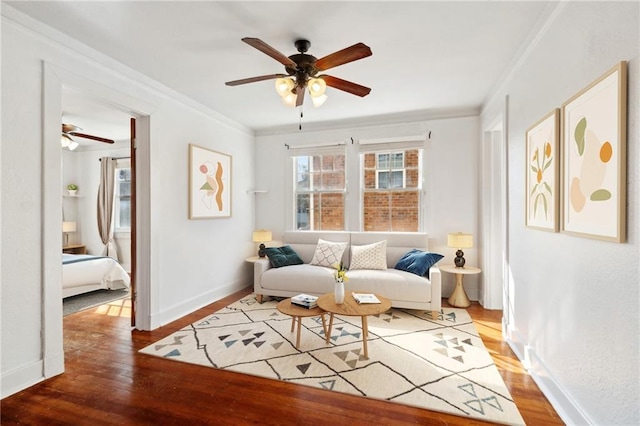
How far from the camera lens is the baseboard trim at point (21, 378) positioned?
80.4 inches

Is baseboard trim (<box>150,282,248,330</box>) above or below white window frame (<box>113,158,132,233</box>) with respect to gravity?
below

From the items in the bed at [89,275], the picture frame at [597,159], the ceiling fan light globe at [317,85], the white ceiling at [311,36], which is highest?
the white ceiling at [311,36]

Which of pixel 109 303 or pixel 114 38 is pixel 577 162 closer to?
pixel 114 38

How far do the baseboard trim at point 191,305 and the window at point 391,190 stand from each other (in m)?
2.32

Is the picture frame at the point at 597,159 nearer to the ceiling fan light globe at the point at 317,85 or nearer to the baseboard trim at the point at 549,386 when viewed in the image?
the baseboard trim at the point at 549,386

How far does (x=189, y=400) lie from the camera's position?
6.64 feet

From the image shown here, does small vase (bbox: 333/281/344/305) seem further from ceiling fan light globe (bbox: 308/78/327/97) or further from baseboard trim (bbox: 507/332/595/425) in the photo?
ceiling fan light globe (bbox: 308/78/327/97)

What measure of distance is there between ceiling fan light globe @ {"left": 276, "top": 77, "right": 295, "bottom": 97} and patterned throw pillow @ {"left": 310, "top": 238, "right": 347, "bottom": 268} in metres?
2.46

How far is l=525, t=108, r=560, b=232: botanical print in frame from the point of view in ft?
6.27

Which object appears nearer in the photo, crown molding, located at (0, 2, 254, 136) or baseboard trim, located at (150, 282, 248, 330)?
crown molding, located at (0, 2, 254, 136)

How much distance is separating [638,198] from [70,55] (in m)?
3.83

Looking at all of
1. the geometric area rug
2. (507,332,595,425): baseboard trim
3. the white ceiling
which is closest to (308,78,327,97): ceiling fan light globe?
the white ceiling

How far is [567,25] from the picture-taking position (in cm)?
182

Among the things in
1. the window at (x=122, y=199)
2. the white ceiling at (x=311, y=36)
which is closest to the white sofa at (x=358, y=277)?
the white ceiling at (x=311, y=36)
